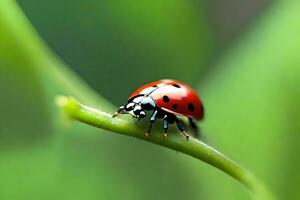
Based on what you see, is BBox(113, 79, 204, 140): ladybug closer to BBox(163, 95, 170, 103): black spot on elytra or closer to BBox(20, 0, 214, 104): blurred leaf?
BBox(163, 95, 170, 103): black spot on elytra

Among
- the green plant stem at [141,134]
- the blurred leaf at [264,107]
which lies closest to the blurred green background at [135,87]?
the blurred leaf at [264,107]

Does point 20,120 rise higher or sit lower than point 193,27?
lower

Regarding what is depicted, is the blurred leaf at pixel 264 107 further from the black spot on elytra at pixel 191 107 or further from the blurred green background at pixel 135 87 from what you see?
the black spot on elytra at pixel 191 107

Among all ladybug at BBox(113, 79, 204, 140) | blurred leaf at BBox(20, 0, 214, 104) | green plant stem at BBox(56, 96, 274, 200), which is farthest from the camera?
blurred leaf at BBox(20, 0, 214, 104)

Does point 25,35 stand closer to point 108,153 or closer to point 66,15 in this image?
point 108,153

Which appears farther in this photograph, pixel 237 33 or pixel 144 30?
pixel 237 33

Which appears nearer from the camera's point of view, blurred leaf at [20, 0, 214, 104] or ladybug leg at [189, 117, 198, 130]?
ladybug leg at [189, 117, 198, 130]

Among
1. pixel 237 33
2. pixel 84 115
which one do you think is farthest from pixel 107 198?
pixel 237 33

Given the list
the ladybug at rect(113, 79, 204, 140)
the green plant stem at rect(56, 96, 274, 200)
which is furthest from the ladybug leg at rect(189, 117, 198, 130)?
the green plant stem at rect(56, 96, 274, 200)

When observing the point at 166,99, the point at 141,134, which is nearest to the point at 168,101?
the point at 166,99
